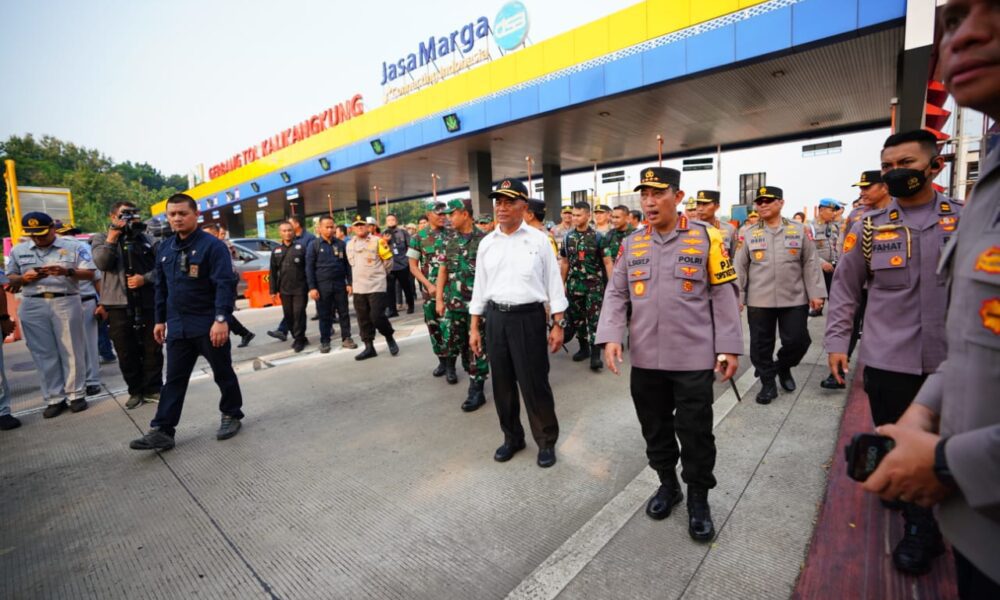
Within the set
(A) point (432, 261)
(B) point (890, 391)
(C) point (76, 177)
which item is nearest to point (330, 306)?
(A) point (432, 261)

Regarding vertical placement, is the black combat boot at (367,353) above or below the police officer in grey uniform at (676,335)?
below

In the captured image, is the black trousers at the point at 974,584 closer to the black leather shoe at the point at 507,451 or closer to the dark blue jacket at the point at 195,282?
the black leather shoe at the point at 507,451

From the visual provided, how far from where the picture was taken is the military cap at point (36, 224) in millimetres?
4477

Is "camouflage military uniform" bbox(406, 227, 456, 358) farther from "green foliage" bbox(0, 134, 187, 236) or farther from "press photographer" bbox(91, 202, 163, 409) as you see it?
"green foliage" bbox(0, 134, 187, 236)

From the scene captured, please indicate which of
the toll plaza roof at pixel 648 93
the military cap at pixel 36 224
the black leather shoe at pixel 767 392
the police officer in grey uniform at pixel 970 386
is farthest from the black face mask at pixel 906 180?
the toll plaza roof at pixel 648 93

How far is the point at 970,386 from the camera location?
1000mm

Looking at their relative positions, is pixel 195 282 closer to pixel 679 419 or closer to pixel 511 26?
pixel 679 419

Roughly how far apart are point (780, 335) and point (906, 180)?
2.27 meters

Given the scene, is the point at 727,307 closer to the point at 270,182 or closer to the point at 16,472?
the point at 16,472

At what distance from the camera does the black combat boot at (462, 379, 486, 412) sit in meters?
4.41

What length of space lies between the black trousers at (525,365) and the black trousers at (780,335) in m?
2.23

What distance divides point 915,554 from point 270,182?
27169mm

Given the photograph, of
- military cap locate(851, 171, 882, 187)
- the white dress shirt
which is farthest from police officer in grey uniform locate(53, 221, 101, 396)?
military cap locate(851, 171, 882, 187)

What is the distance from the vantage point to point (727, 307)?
251cm
